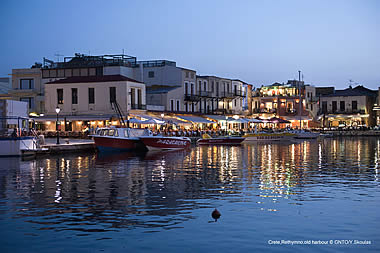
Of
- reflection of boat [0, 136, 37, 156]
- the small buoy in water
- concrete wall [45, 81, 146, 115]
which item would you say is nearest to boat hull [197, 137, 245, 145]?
concrete wall [45, 81, 146, 115]

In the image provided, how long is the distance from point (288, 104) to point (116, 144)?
6507cm

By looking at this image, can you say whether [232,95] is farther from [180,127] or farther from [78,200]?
[78,200]

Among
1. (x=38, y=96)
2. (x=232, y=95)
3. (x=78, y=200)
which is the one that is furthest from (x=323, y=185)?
(x=232, y=95)

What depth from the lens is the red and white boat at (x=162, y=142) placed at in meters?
44.6

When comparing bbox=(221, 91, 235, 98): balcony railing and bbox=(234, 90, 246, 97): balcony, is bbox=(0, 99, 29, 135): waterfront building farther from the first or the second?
bbox=(234, 90, 246, 97): balcony

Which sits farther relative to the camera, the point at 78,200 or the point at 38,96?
the point at 38,96

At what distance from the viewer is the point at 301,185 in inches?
826

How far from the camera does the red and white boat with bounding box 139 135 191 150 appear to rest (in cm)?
4461

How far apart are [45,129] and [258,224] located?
169 feet

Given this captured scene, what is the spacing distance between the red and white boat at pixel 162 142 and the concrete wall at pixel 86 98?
47.4ft

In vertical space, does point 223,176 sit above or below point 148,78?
below

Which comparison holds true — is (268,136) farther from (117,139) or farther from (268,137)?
(117,139)

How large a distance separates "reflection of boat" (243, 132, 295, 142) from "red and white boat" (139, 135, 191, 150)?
19.2 meters

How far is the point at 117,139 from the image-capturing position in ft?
142
